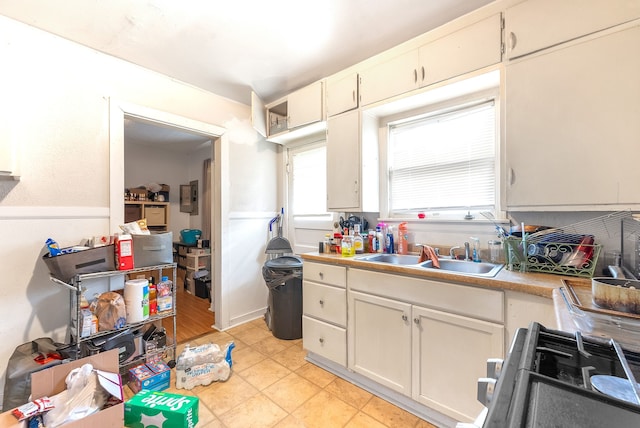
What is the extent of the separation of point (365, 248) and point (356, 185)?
1.85 feet

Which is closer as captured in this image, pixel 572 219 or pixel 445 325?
pixel 445 325

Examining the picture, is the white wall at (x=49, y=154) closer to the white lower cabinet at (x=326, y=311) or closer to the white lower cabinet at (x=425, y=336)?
the white lower cabinet at (x=326, y=311)

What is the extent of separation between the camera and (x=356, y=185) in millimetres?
2240

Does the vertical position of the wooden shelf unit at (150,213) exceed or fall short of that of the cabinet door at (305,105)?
it falls short

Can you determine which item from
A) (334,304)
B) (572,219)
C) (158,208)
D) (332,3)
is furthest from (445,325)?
(158,208)

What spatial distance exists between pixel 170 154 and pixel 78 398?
4460mm

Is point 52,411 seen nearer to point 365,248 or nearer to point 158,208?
point 365,248

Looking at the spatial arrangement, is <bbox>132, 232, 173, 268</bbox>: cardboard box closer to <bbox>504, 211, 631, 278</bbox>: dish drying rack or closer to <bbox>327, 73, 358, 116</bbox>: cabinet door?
<bbox>327, 73, 358, 116</bbox>: cabinet door

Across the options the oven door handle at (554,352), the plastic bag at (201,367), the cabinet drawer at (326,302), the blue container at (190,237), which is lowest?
the plastic bag at (201,367)

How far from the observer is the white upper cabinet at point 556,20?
126cm

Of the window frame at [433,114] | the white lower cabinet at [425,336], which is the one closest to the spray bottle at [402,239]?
the window frame at [433,114]

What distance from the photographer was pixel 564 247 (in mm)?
1387

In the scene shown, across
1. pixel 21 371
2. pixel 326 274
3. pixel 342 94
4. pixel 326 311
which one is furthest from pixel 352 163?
pixel 21 371

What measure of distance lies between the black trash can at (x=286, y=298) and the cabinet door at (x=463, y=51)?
1980mm
